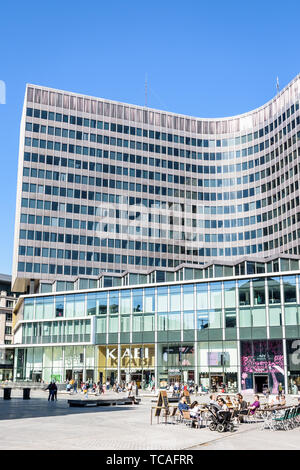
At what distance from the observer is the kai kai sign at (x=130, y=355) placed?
66625 mm

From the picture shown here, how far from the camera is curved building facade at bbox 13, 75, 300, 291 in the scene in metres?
87.1

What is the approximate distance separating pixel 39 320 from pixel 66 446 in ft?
201

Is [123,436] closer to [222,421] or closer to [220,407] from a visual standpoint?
[222,421]

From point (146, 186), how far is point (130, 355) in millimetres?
35759

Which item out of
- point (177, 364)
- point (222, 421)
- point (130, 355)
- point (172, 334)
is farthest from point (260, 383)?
point (222, 421)

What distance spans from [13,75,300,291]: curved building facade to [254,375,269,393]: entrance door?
30.8 m

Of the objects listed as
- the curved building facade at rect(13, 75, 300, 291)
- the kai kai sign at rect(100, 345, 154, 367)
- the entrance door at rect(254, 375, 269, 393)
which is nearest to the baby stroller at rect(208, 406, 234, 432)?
the entrance door at rect(254, 375, 269, 393)

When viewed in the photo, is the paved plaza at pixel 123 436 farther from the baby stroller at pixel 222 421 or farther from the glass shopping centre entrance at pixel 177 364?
the glass shopping centre entrance at pixel 177 364

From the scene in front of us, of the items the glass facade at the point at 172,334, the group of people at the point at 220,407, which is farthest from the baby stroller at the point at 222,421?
the glass facade at the point at 172,334

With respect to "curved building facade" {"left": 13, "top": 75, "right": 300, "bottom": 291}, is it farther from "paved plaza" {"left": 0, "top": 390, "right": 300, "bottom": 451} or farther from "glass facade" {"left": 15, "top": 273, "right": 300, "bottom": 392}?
"paved plaza" {"left": 0, "top": 390, "right": 300, "bottom": 451}

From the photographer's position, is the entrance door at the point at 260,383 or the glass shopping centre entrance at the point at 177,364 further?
the entrance door at the point at 260,383

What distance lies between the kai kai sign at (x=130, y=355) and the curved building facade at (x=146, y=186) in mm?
19144

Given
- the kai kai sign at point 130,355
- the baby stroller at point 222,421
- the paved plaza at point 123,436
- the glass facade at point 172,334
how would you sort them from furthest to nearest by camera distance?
1. the kai kai sign at point 130,355
2. the glass facade at point 172,334
3. the baby stroller at point 222,421
4. the paved plaza at point 123,436
